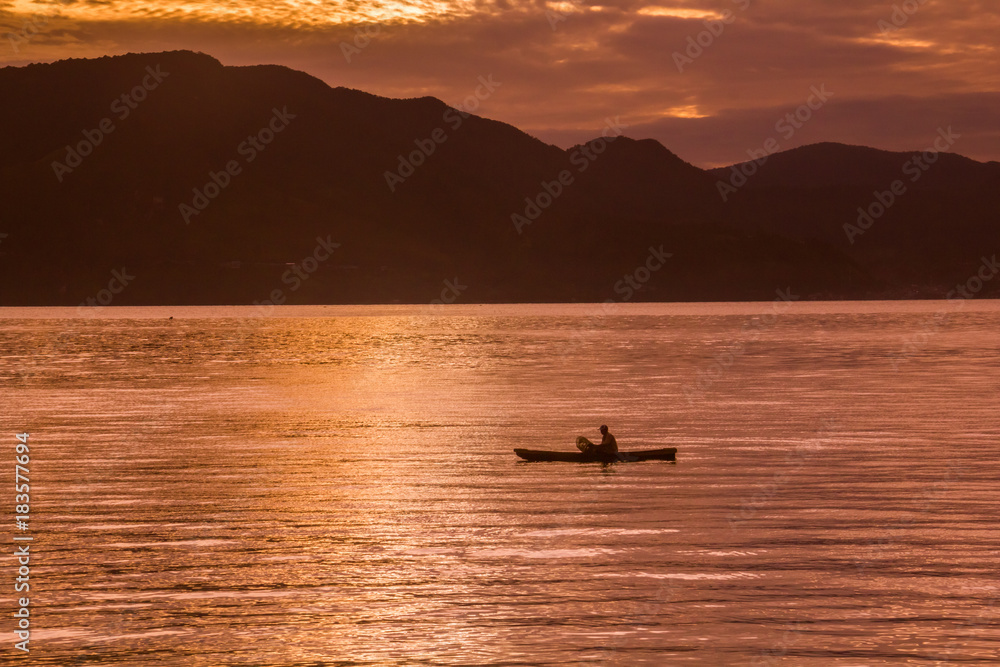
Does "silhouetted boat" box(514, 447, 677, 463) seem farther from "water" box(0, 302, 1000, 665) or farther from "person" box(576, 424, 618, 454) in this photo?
"water" box(0, 302, 1000, 665)

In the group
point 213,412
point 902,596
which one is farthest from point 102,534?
point 213,412

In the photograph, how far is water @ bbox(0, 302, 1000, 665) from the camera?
74.1 feet

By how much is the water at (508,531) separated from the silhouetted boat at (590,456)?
0.47m

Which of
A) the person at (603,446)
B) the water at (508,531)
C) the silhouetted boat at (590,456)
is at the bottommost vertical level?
the water at (508,531)

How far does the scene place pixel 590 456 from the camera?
45844 millimetres

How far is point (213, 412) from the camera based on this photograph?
228 ft

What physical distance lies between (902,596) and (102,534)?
20.5 m

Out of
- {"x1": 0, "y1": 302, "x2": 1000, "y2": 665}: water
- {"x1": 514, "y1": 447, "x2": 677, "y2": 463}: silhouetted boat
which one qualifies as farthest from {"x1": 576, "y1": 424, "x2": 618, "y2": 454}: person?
{"x1": 0, "y1": 302, "x2": 1000, "y2": 665}: water

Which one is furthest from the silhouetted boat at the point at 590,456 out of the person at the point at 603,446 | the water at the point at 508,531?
the water at the point at 508,531

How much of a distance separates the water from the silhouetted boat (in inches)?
18.4

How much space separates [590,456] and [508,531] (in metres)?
13.6

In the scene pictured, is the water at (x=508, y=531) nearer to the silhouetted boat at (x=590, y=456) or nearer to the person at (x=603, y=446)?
the silhouetted boat at (x=590, y=456)

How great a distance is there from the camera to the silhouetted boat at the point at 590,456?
45906 mm

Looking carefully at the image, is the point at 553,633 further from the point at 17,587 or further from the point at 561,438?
the point at 561,438
